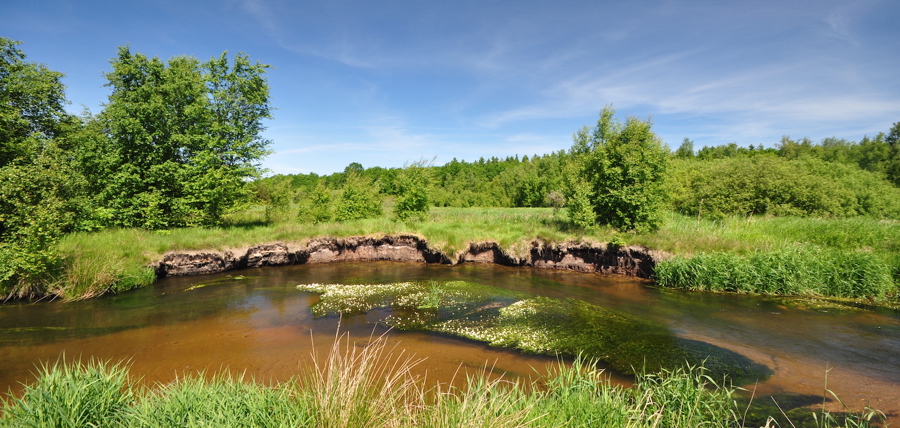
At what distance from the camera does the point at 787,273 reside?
12.6 m

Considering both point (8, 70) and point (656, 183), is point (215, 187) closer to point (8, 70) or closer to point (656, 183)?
point (8, 70)

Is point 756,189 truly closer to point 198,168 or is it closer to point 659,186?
point 659,186

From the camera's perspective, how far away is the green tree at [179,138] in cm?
1811

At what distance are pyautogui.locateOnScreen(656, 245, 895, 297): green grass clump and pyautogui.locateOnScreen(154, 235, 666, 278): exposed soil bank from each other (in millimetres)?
1441

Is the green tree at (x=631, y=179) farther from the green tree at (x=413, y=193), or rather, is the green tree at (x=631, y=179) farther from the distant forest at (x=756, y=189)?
the green tree at (x=413, y=193)

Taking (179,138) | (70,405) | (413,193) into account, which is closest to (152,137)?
(179,138)

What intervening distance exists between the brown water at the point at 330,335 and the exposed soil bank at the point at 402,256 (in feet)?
7.09

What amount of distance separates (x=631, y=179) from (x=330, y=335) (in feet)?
49.2

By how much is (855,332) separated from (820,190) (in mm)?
22825

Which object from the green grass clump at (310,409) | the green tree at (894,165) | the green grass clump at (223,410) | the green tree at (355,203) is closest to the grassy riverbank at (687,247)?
the green tree at (355,203)

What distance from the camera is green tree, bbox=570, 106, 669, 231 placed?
16906 mm

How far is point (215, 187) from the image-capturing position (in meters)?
20.0

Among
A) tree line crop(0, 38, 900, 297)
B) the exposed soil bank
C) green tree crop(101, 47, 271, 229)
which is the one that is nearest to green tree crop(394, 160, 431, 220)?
tree line crop(0, 38, 900, 297)

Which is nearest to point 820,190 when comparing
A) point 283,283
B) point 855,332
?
point 855,332
